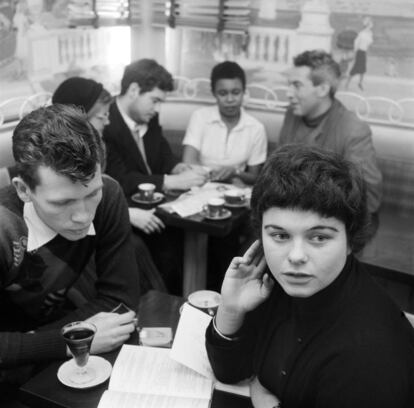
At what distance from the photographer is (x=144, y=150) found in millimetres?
3621

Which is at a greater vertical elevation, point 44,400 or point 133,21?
point 133,21

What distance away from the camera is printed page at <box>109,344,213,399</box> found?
53.4 inches

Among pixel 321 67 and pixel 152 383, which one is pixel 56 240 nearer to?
pixel 152 383

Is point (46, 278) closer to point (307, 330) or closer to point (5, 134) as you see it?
point (307, 330)

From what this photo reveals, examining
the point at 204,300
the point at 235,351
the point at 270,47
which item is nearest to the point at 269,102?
the point at 270,47

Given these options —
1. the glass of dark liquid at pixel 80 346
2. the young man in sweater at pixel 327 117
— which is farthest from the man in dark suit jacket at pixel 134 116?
the glass of dark liquid at pixel 80 346

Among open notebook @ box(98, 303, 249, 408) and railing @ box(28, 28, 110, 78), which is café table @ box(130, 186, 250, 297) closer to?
open notebook @ box(98, 303, 249, 408)

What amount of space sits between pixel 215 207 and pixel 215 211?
2 centimetres

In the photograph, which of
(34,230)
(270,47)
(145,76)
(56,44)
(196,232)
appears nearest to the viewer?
(34,230)

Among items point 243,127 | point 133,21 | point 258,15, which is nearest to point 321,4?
point 258,15

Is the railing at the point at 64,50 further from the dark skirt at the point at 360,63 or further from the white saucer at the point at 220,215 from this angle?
the dark skirt at the point at 360,63

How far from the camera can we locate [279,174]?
4.23 ft

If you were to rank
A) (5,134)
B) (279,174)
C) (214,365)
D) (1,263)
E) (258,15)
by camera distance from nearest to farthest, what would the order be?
(279,174) < (214,365) < (1,263) < (5,134) < (258,15)

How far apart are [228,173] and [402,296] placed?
1289mm
